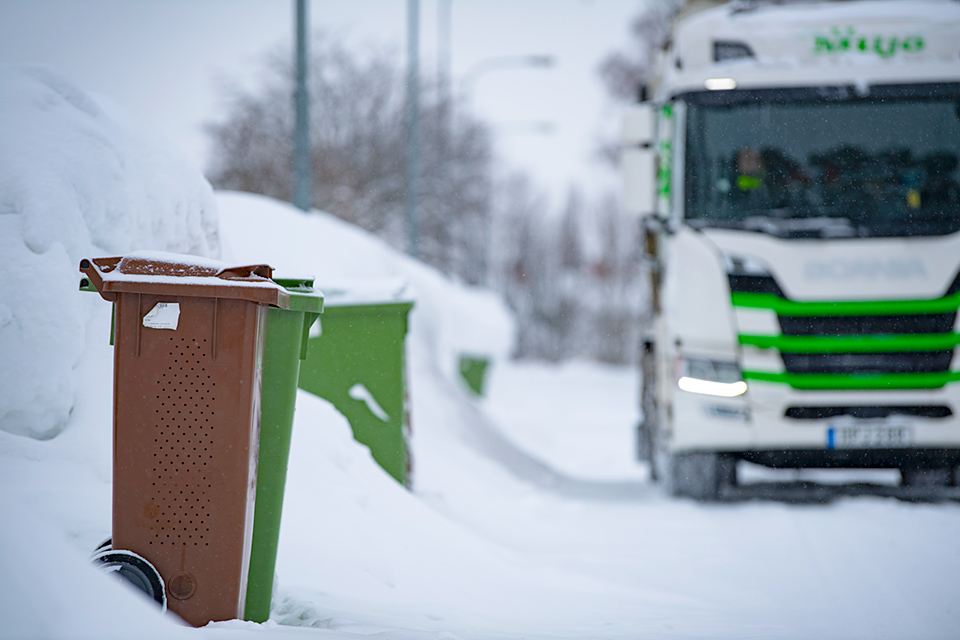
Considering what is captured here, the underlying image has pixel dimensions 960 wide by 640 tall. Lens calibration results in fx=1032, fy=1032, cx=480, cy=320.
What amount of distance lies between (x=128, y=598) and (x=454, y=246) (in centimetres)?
2401

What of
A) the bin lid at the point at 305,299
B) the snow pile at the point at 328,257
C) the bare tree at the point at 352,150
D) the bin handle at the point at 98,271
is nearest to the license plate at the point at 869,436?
the snow pile at the point at 328,257

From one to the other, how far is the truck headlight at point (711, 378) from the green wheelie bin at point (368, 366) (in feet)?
7.47

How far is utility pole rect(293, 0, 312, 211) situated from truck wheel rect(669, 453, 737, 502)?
15.0 feet

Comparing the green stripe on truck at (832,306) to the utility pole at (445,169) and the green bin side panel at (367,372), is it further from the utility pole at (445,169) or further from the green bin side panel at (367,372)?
the utility pole at (445,169)

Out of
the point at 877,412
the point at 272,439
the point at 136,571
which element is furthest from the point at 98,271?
the point at 877,412

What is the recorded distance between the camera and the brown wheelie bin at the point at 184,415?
3.11 metres

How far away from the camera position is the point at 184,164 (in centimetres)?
563

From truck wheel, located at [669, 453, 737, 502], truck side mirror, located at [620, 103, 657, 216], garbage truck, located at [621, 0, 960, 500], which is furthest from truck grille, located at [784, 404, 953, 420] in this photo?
truck side mirror, located at [620, 103, 657, 216]

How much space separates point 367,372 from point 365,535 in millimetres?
1373

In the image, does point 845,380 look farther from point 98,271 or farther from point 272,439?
point 98,271

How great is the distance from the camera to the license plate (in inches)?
277

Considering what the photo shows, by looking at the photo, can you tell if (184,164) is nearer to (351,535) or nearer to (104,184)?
(104,184)

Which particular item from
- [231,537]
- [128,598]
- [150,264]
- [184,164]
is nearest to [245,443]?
[231,537]

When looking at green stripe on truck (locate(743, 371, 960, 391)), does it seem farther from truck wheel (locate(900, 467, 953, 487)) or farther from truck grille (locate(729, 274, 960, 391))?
truck wheel (locate(900, 467, 953, 487))
